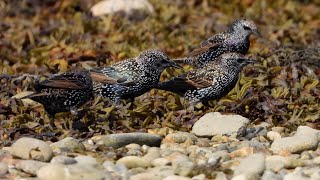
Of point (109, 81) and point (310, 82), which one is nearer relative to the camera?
point (109, 81)

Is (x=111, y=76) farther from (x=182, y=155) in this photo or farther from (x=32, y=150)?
(x=32, y=150)

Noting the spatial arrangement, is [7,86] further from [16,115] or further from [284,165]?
[284,165]

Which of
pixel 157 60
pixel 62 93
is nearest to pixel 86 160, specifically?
pixel 62 93

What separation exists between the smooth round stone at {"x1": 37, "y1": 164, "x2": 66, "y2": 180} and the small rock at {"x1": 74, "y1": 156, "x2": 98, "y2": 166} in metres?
0.43

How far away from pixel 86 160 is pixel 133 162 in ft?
1.23

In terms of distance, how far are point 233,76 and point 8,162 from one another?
2.76m

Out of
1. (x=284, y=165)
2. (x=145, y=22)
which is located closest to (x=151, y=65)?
(x=284, y=165)

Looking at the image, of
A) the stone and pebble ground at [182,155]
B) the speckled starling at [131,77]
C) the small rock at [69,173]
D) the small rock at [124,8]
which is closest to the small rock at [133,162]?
the stone and pebble ground at [182,155]

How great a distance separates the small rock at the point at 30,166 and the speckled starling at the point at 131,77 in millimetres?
2000

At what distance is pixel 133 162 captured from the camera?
305 inches

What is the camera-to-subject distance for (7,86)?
1029 centimetres

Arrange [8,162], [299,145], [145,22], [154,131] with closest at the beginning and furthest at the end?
1. [8,162]
2. [299,145]
3. [154,131]
4. [145,22]

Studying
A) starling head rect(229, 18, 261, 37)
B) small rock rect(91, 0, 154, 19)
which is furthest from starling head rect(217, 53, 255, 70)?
small rock rect(91, 0, 154, 19)

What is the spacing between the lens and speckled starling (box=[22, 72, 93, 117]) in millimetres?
9148
